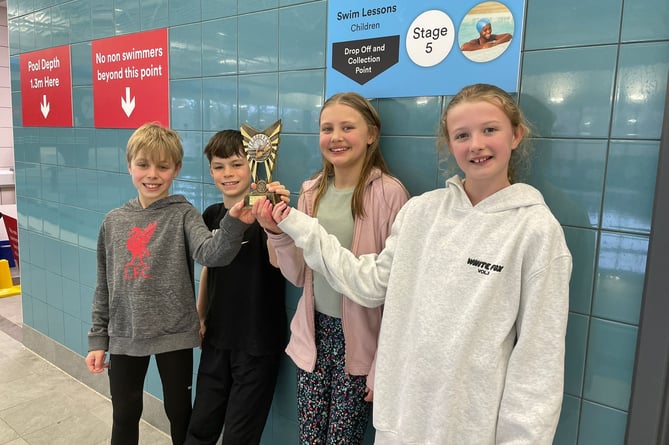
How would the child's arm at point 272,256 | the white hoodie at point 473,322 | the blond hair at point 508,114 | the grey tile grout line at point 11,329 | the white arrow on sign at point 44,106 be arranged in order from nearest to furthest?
the white hoodie at point 473,322 < the blond hair at point 508,114 < the child's arm at point 272,256 < the white arrow on sign at point 44,106 < the grey tile grout line at point 11,329

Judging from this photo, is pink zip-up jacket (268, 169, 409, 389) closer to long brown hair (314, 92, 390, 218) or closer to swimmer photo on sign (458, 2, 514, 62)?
long brown hair (314, 92, 390, 218)

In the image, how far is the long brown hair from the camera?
1468 mm

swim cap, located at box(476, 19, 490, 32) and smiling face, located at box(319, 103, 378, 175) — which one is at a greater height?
swim cap, located at box(476, 19, 490, 32)

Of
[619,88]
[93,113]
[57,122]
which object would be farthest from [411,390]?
[57,122]

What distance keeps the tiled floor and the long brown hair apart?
1642 millimetres

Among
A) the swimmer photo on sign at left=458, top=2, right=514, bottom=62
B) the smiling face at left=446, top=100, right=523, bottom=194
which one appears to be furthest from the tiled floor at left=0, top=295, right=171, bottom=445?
the swimmer photo on sign at left=458, top=2, right=514, bottom=62

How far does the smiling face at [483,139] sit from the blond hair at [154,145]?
3.36 feet

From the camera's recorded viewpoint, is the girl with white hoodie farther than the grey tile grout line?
No

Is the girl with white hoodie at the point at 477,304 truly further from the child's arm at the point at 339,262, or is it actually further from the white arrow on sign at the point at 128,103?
the white arrow on sign at the point at 128,103

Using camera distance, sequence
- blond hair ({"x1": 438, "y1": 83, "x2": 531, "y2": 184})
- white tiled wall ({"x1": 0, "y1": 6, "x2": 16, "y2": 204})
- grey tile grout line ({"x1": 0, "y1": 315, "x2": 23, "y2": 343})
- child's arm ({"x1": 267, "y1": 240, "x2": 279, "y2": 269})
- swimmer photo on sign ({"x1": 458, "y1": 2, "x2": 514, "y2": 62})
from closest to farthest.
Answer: blond hair ({"x1": 438, "y1": 83, "x2": 531, "y2": 184}) < swimmer photo on sign ({"x1": 458, "y1": 2, "x2": 514, "y2": 62}) < child's arm ({"x1": 267, "y1": 240, "x2": 279, "y2": 269}) < grey tile grout line ({"x1": 0, "y1": 315, "x2": 23, "y2": 343}) < white tiled wall ({"x1": 0, "y1": 6, "x2": 16, "y2": 204})

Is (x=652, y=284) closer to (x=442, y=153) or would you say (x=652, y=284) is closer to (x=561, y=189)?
(x=561, y=189)

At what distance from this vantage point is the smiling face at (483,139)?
44.9 inches

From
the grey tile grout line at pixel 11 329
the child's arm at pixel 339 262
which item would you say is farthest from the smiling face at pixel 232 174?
the grey tile grout line at pixel 11 329

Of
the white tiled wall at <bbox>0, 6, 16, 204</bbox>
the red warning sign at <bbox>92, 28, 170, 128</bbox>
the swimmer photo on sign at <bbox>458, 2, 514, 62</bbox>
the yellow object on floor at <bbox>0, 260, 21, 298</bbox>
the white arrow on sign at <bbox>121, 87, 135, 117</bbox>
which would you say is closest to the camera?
the swimmer photo on sign at <bbox>458, 2, 514, 62</bbox>
